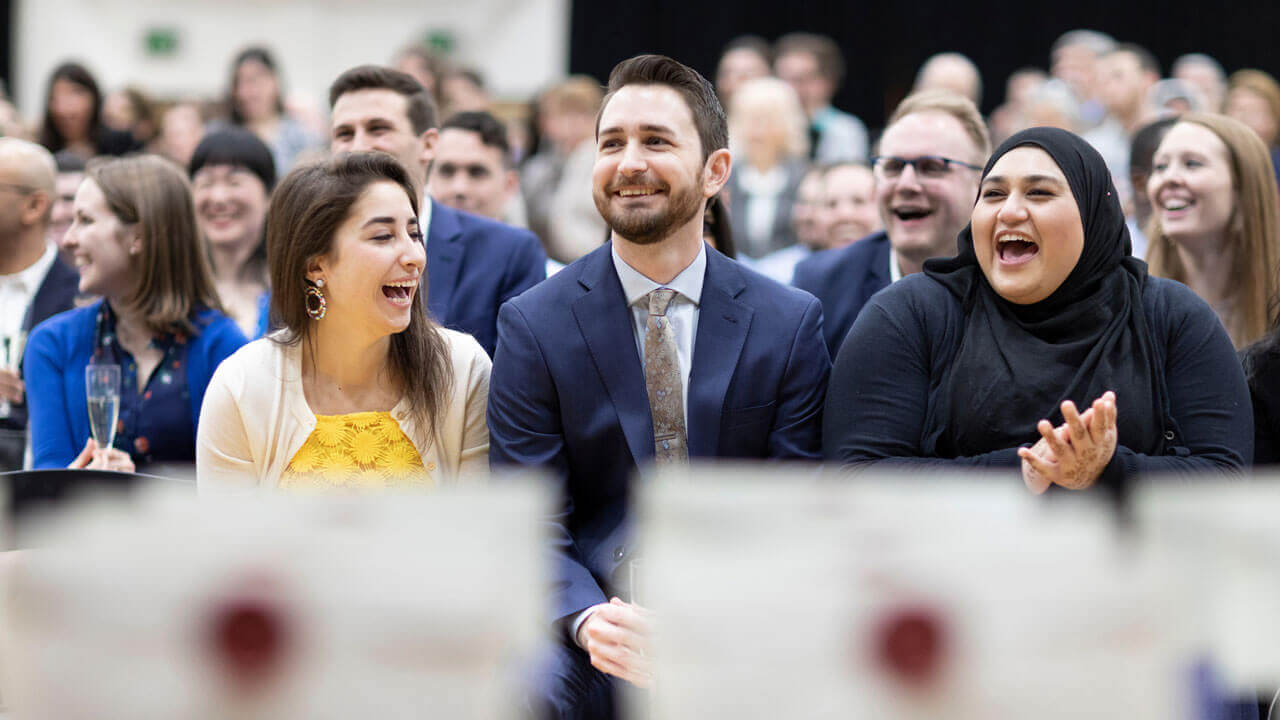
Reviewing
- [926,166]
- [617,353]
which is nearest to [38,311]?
[617,353]

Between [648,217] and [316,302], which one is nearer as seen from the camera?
[648,217]

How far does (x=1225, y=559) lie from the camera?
46.1 inches

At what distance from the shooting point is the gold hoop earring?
8.97ft

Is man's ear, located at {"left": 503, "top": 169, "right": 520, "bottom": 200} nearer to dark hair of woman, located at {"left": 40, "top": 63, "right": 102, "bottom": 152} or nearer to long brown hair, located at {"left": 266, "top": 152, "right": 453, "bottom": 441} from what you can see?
long brown hair, located at {"left": 266, "top": 152, "right": 453, "bottom": 441}

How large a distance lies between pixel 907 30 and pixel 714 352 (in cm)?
773

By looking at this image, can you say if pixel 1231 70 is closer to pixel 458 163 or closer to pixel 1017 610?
pixel 458 163

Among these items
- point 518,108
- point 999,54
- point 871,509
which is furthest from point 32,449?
point 999,54

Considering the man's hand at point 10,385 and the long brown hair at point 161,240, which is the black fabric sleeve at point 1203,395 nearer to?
the long brown hair at point 161,240

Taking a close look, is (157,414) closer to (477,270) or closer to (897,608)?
(477,270)

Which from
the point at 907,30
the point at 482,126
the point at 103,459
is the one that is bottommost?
the point at 103,459

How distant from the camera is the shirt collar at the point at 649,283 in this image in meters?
2.65

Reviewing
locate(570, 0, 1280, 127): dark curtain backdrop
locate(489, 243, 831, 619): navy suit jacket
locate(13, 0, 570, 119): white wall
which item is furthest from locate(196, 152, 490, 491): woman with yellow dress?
locate(13, 0, 570, 119): white wall

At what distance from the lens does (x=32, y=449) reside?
320 centimetres

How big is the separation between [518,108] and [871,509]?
8.91 metres
